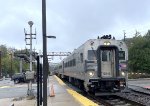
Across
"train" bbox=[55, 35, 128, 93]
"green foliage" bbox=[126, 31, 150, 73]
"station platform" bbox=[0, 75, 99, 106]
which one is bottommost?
"station platform" bbox=[0, 75, 99, 106]

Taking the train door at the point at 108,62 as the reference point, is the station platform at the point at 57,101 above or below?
below

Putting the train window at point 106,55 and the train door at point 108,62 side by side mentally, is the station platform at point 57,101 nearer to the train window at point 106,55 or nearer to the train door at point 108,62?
the train door at point 108,62

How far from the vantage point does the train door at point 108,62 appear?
2512cm

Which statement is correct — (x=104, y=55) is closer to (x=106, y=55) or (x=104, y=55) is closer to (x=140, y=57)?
(x=106, y=55)

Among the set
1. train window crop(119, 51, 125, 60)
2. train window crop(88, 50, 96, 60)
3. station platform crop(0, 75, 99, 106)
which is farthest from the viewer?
train window crop(119, 51, 125, 60)

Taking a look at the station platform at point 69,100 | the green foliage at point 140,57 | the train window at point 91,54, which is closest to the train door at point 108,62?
the train window at point 91,54

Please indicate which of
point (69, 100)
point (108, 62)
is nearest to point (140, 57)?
point (108, 62)

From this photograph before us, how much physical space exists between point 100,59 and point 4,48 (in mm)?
135117

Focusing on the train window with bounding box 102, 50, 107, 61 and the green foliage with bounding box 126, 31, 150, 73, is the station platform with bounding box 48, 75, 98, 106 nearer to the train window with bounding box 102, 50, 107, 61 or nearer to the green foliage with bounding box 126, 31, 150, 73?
the train window with bounding box 102, 50, 107, 61

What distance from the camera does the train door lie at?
25.1m

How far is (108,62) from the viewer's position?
25.4m

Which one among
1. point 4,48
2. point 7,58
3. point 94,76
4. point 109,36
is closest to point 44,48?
point 94,76

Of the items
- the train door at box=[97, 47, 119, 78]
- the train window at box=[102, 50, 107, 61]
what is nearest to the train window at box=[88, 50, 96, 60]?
the train door at box=[97, 47, 119, 78]

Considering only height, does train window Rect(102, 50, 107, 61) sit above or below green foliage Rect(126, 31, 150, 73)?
below
